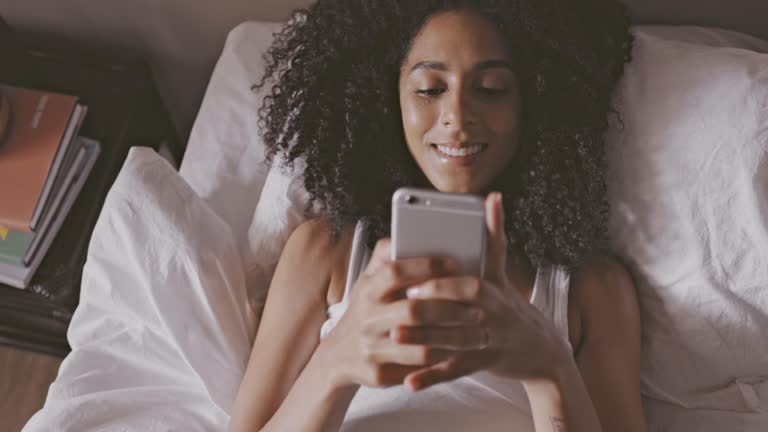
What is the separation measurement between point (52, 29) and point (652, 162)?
116cm

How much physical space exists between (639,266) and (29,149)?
1.04m

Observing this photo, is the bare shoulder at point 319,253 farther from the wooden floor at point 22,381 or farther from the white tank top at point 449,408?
the wooden floor at point 22,381

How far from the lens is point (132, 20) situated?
143cm

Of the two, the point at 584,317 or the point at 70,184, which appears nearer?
the point at 584,317

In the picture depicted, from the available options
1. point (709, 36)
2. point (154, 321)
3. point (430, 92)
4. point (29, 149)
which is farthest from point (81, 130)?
point (709, 36)

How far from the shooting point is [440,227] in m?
0.70

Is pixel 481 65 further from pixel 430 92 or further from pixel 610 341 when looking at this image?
pixel 610 341

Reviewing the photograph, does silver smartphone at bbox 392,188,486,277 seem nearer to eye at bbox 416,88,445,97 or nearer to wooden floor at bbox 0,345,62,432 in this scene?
eye at bbox 416,88,445,97

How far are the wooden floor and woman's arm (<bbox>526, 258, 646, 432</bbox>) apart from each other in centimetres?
104

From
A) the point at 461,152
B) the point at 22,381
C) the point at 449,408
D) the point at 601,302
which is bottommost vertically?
the point at 22,381

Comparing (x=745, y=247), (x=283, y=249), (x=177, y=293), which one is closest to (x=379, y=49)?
(x=283, y=249)

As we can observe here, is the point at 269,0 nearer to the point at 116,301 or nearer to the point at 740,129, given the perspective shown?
the point at 116,301

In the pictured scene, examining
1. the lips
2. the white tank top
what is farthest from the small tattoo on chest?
the lips

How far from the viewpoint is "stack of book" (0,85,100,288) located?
128 centimetres
